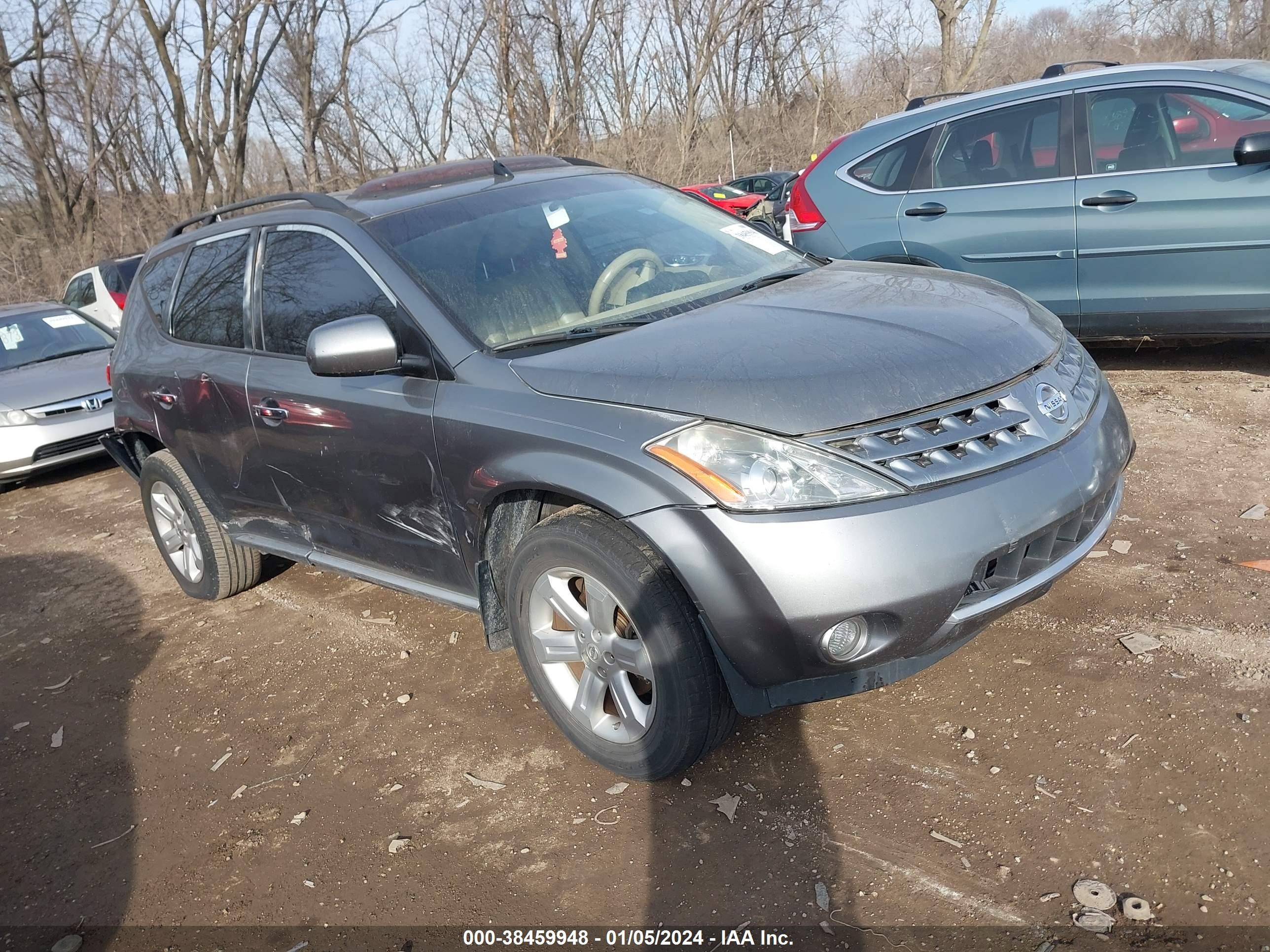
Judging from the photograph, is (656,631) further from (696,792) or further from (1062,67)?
(1062,67)

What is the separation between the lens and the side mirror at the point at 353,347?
2.92 m

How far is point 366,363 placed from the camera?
294 centimetres

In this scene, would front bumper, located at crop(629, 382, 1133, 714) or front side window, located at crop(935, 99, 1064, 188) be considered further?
front side window, located at crop(935, 99, 1064, 188)

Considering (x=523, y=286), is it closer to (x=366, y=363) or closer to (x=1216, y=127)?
(x=366, y=363)

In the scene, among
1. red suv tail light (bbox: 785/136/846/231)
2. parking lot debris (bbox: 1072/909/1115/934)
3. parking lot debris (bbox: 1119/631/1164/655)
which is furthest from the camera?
red suv tail light (bbox: 785/136/846/231)

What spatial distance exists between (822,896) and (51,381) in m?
7.79

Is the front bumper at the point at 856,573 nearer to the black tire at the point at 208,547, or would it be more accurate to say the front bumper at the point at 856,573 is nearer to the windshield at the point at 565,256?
the windshield at the point at 565,256

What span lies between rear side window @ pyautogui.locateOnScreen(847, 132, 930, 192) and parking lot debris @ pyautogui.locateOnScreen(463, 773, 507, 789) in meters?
4.41

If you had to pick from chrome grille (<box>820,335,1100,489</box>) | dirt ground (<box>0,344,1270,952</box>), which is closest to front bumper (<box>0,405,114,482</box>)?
dirt ground (<box>0,344,1270,952</box>)

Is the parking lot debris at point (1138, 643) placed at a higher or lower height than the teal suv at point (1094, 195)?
lower

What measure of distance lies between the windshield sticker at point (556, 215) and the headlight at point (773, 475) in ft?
4.62

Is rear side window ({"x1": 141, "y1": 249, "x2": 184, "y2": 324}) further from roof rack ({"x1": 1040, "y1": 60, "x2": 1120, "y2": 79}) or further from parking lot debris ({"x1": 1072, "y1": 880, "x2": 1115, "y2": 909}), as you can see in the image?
roof rack ({"x1": 1040, "y1": 60, "x2": 1120, "y2": 79})

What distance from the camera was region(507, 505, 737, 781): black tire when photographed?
249 centimetres

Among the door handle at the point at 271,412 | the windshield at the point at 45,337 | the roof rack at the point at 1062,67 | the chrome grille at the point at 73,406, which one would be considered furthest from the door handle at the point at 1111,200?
the windshield at the point at 45,337
